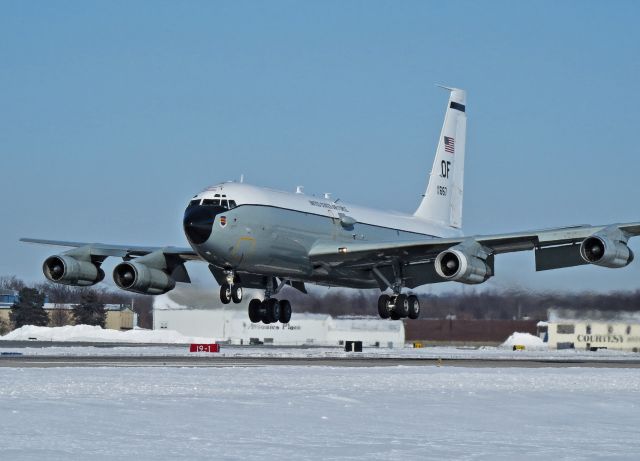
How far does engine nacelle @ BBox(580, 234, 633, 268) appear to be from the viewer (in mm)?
51406

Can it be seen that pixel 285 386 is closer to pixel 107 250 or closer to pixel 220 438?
pixel 220 438

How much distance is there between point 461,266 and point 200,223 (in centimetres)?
1267

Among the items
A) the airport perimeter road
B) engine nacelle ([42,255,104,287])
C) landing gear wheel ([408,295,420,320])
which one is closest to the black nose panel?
the airport perimeter road

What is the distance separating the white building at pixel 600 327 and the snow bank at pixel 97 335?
121 ft

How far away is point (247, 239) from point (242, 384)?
19.8 meters

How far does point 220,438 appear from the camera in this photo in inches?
780

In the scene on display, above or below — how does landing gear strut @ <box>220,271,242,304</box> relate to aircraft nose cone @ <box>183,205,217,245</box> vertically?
below

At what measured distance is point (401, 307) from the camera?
5922cm

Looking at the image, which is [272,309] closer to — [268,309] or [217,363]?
[268,309]

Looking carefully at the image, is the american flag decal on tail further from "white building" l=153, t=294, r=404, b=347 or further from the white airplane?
"white building" l=153, t=294, r=404, b=347

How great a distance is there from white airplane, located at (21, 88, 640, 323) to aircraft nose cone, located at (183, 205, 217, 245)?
0.05m

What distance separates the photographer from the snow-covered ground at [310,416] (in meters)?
18.4

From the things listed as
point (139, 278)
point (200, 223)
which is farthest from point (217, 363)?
point (139, 278)

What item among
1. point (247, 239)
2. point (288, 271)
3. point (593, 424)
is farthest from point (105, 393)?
point (288, 271)
